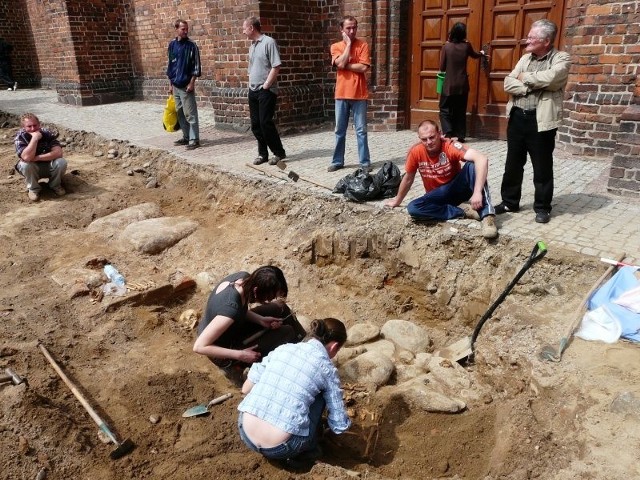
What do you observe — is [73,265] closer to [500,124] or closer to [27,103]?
[500,124]

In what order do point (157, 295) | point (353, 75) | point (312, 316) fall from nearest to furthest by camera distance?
point (312, 316), point (157, 295), point (353, 75)

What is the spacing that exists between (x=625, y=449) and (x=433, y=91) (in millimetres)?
7048

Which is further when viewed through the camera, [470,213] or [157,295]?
[157,295]

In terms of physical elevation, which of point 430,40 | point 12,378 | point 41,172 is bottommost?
point 12,378

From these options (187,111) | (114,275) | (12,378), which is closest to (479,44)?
(187,111)

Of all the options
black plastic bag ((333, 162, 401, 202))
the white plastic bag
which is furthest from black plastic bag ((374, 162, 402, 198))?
the white plastic bag

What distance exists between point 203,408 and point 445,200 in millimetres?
2832

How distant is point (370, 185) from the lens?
18.0 feet

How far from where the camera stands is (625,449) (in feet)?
8.62

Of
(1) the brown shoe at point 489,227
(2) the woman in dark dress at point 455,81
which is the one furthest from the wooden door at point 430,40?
(1) the brown shoe at point 489,227

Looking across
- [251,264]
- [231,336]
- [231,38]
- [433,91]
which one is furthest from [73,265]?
[433,91]

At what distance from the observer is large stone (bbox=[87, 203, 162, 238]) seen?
20.8 ft

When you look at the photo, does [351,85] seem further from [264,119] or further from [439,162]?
[439,162]

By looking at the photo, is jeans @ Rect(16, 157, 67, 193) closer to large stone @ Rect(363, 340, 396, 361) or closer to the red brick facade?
the red brick facade
